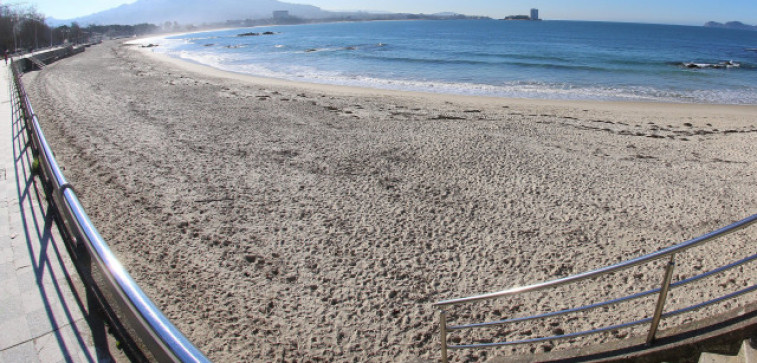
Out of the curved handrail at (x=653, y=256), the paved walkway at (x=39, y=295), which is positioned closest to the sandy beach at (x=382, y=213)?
the paved walkway at (x=39, y=295)

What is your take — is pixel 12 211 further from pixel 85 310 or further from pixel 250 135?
pixel 250 135

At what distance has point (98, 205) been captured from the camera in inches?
264

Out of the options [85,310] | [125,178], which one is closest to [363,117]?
[125,178]

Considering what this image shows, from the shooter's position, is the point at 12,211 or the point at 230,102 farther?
the point at 230,102

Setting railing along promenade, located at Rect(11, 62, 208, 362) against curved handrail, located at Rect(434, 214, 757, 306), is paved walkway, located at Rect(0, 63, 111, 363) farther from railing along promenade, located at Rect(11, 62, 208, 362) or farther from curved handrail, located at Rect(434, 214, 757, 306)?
curved handrail, located at Rect(434, 214, 757, 306)

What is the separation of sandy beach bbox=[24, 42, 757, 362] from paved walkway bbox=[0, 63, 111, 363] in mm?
898

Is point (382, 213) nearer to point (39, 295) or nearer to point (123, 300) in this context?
point (39, 295)

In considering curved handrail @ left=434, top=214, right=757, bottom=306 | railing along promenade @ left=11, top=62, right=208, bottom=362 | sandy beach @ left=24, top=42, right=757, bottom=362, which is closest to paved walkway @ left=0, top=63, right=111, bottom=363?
railing along promenade @ left=11, top=62, right=208, bottom=362

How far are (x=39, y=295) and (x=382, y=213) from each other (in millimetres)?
4332

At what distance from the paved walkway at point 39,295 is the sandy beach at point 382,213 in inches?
35.4

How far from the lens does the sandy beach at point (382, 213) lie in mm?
4469

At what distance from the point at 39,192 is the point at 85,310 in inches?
141

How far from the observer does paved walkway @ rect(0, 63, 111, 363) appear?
306 cm

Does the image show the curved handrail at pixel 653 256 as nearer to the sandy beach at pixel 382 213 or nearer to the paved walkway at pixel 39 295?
the sandy beach at pixel 382 213
